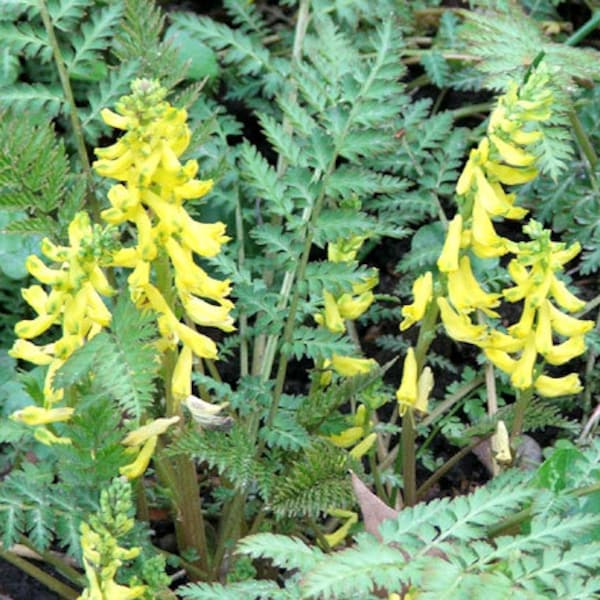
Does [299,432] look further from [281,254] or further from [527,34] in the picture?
[527,34]

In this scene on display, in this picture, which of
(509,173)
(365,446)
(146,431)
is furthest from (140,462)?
(509,173)

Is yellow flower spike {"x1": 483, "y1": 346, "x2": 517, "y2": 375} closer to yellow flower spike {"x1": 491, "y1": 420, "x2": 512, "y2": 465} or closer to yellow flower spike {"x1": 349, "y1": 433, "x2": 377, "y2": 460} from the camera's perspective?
yellow flower spike {"x1": 491, "y1": 420, "x2": 512, "y2": 465}

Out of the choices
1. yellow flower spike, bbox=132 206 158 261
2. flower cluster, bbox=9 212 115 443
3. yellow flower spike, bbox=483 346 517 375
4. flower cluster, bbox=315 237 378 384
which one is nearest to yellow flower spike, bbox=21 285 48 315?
flower cluster, bbox=9 212 115 443

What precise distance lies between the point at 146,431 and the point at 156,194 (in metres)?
0.49

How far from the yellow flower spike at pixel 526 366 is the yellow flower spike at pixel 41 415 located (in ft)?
2.94

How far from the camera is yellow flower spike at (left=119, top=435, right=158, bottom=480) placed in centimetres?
227

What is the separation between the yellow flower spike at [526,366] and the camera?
2.30m

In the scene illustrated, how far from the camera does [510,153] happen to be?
7.09ft

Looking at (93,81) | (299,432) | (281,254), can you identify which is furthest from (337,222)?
(93,81)

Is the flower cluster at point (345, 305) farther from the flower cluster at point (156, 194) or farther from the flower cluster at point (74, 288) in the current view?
the flower cluster at point (74, 288)

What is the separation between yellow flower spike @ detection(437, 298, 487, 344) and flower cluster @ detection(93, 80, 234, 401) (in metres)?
0.49

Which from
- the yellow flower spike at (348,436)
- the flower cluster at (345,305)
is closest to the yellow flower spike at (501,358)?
the flower cluster at (345,305)

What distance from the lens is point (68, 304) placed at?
2.02 meters

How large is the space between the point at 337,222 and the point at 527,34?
973mm
